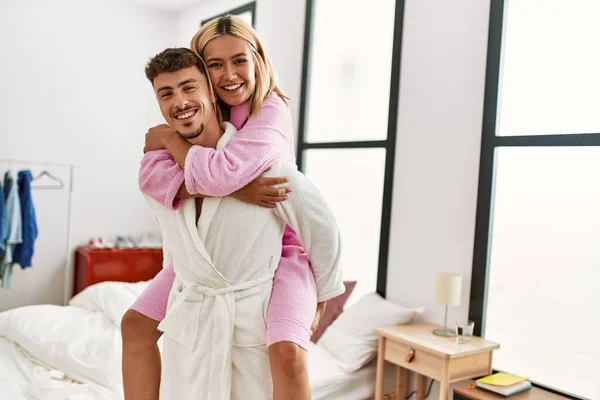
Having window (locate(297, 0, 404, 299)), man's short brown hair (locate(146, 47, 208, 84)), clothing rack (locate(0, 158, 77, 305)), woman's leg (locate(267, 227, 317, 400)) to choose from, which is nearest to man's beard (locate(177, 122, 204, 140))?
man's short brown hair (locate(146, 47, 208, 84))

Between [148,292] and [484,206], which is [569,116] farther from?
[148,292]

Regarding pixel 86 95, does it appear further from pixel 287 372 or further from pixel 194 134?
pixel 287 372

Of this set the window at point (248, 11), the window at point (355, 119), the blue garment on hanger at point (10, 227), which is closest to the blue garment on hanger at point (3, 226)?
the blue garment on hanger at point (10, 227)

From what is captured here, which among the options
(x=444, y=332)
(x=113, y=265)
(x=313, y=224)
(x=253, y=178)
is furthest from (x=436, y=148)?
(x=113, y=265)

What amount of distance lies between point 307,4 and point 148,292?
9.86 ft

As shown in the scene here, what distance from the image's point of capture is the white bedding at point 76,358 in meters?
2.47

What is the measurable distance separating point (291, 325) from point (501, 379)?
5.15 feet

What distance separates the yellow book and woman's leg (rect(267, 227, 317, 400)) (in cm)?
139

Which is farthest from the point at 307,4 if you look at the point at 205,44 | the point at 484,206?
the point at 205,44

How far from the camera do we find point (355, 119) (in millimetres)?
3754

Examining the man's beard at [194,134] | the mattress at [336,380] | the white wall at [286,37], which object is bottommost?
the mattress at [336,380]

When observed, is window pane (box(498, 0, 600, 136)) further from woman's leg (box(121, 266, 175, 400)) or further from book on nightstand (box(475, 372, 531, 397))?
woman's leg (box(121, 266, 175, 400))

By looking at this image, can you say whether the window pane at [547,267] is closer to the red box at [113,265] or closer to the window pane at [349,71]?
the window pane at [349,71]

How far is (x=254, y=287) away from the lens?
4.63 ft
